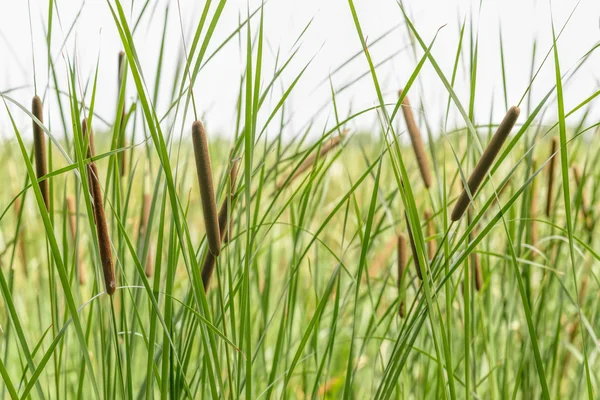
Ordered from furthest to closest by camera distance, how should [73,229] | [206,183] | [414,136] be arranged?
[73,229], [414,136], [206,183]

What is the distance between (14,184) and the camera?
1983 millimetres

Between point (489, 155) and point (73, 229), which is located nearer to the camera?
point (489, 155)


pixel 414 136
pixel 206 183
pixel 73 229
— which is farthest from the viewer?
pixel 73 229

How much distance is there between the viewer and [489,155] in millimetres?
560

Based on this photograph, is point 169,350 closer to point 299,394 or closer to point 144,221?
point 144,221

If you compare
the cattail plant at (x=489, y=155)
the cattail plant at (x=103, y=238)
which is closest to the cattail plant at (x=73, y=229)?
the cattail plant at (x=103, y=238)

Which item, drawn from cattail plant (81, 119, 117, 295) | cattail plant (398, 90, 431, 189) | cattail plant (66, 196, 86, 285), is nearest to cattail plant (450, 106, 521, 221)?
cattail plant (398, 90, 431, 189)

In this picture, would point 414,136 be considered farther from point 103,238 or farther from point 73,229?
point 73,229

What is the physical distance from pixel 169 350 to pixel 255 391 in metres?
0.43

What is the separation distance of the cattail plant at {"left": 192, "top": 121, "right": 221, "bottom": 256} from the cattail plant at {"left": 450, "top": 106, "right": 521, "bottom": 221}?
204 millimetres

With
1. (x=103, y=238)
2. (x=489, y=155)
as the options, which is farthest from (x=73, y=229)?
(x=489, y=155)

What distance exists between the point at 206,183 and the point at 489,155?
0.23 metres

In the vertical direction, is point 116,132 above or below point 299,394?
above

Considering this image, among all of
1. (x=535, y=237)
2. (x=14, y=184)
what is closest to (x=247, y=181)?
(x=535, y=237)
